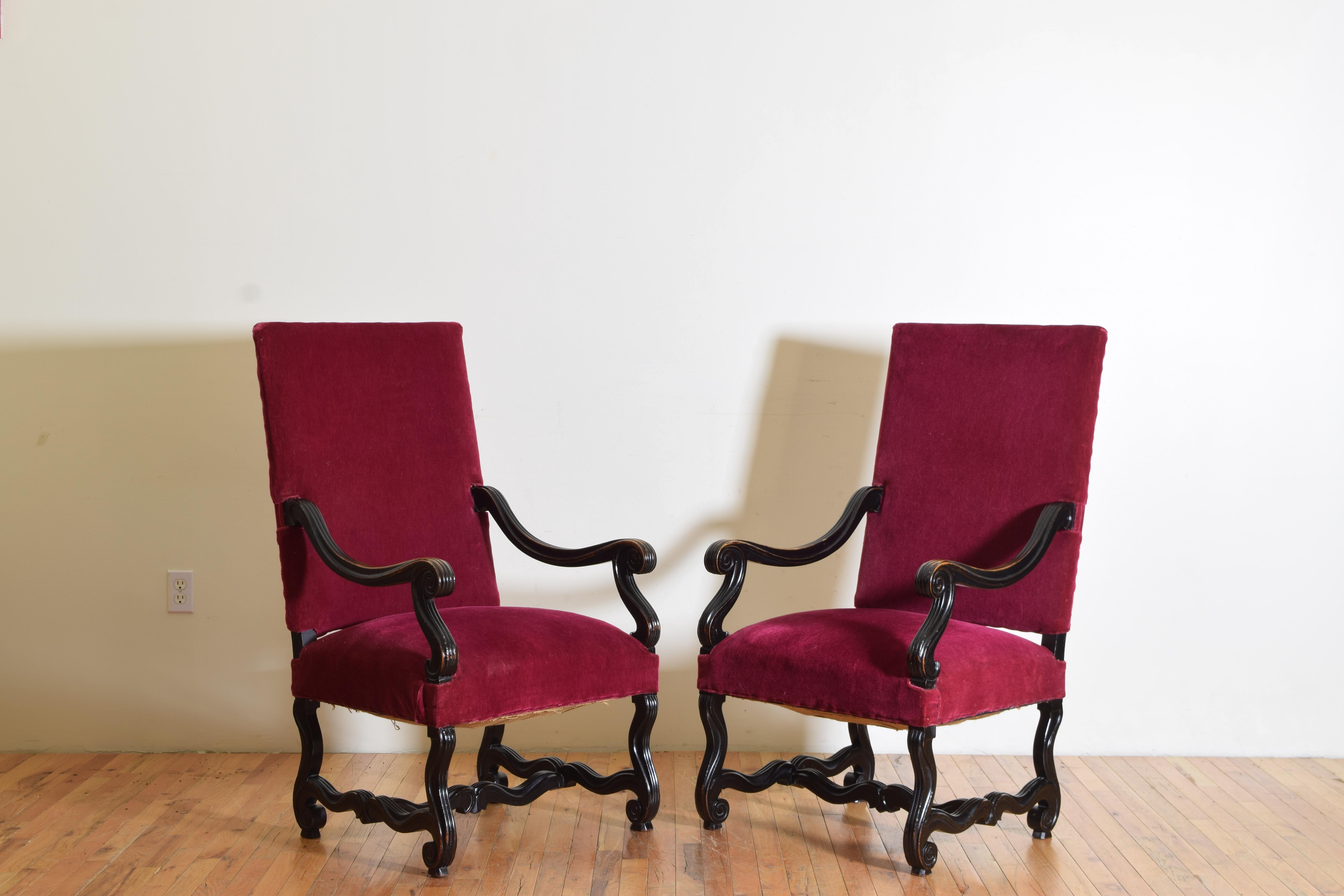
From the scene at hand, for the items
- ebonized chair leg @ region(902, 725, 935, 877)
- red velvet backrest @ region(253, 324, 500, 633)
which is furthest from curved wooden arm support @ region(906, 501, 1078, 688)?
red velvet backrest @ region(253, 324, 500, 633)

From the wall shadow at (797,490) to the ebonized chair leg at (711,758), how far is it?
0.59 metres

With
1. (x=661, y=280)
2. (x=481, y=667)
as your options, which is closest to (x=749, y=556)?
→ (x=481, y=667)

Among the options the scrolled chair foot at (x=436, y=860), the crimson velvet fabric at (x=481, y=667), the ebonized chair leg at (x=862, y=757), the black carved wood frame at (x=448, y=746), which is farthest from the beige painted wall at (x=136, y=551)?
the ebonized chair leg at (x=862, y=757)

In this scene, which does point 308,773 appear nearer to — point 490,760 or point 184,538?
point 490,760

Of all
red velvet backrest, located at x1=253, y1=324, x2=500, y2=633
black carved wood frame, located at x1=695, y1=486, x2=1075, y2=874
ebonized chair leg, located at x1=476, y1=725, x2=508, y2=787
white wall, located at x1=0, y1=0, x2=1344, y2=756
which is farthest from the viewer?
white wall, located at x1=0, y1=0, x2=1344, y2=756

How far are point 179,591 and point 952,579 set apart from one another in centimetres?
202

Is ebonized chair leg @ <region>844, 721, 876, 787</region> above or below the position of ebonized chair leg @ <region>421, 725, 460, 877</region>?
below

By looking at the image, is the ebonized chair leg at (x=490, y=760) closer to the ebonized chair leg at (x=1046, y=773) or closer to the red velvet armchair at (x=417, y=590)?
the red velvet armchair at (x=417, y=590)

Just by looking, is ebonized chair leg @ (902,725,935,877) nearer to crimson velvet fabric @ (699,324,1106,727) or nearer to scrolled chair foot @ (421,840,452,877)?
crimson velvet fabric @ (699,324,1106,727)

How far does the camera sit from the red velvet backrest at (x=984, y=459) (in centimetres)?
246

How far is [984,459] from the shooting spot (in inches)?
101

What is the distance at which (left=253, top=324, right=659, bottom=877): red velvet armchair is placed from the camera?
2111 mm

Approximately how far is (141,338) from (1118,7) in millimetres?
2696

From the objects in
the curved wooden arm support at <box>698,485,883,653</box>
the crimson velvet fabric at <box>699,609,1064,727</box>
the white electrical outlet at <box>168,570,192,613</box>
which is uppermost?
the curved wooden arm support at <box>698,485,883,653</box>
